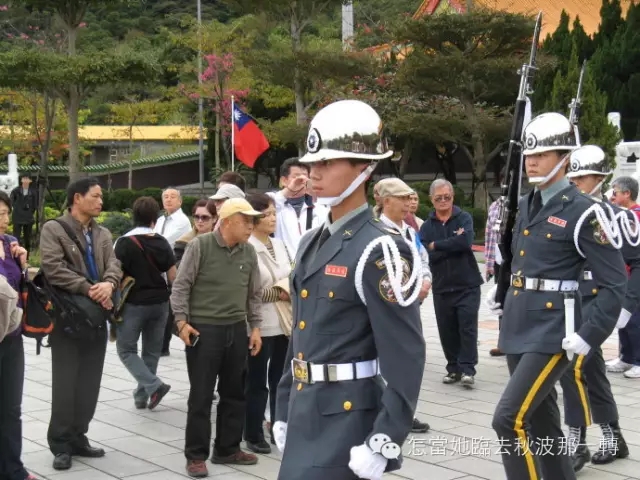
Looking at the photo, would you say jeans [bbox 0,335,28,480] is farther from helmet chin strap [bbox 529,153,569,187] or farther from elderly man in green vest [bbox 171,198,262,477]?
helmet chin strap [bbox 529,153,569,187]

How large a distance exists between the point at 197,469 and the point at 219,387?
1.84ft

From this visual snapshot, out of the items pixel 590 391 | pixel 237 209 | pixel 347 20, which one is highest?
pixel 347 20

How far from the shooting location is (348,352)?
338 centimetres

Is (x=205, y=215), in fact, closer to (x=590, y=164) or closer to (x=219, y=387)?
(x=219, y=387)

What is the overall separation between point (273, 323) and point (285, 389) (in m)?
2.83

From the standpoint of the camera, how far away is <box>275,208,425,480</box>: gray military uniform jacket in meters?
3.23

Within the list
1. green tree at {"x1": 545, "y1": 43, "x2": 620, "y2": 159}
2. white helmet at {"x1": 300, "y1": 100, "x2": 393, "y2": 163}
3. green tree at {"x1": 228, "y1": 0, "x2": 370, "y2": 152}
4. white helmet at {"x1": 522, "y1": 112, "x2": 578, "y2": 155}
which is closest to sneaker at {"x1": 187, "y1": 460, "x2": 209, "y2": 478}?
white helmet at {"x1": 522, "y1": 112, "x2": 578, "y2": 155}

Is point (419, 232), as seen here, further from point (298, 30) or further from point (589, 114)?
point (298, 30)

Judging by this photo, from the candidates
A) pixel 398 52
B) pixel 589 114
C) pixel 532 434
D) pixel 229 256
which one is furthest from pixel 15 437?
pixel 398 52

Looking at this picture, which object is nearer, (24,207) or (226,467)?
(226,467)

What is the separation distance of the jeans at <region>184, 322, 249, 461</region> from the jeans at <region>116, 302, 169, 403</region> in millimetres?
1471

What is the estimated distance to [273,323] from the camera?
6605 millimetres

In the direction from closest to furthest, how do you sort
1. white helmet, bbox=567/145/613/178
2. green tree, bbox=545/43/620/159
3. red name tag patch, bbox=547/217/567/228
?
1. red name tag patch, bbox=547/217/567/228
2. white helmet, bbox=567/145/613/178
3. green tree, bbox=545/43/620/159

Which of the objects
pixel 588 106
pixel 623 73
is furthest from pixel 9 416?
pixel 623 73
